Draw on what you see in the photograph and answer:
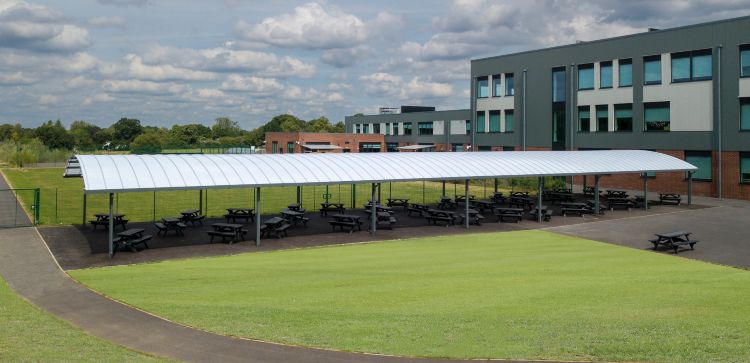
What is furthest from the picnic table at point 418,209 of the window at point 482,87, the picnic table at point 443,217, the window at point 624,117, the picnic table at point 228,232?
the window at point 482,87

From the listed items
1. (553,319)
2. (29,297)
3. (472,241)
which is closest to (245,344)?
(553,319)

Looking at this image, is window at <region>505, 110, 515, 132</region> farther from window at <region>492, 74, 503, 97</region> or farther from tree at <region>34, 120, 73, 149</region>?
tree at <region>34, 120, 73, 149</region>

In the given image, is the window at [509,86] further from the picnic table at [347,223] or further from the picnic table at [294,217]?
the picnic table at [347,223]

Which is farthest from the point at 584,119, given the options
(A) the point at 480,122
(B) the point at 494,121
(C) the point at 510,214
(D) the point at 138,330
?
(D) the point at 138,330

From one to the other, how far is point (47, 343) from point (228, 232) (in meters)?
14.1

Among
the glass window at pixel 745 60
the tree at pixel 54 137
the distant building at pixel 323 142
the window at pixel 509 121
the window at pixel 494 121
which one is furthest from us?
the tree at pixel 54 137

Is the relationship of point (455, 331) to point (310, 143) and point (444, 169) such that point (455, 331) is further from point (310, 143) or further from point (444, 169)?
point (310, 143)

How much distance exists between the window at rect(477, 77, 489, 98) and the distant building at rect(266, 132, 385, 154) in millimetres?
26469

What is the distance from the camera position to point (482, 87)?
66.1 meters

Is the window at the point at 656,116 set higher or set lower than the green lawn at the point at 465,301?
higher

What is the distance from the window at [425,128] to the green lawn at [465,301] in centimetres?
6228

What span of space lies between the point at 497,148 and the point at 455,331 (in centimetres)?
5338

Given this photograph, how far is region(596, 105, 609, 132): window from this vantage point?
51969 mm

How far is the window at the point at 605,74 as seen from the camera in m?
51.4
